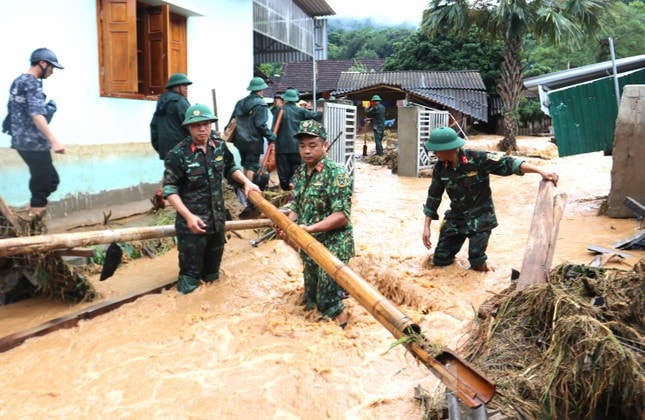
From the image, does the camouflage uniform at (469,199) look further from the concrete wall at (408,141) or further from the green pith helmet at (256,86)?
the concrete wall at (408,141)

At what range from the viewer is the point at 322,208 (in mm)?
4062

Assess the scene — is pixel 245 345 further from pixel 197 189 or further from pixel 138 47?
pixel 138 47

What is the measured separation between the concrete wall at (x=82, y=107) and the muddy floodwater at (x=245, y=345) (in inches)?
67.2

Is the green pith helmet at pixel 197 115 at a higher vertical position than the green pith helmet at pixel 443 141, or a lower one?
higher

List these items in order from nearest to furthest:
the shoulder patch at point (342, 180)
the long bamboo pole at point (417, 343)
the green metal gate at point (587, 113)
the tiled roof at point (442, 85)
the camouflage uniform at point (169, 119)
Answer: the long bamboo pole at point (417, 343)
the shoulder patch at point (342, 180)
the camouflage uniform at point (169, 119)
the green metal gate at point (587, 113)
the tiled roof at point (442, 85)

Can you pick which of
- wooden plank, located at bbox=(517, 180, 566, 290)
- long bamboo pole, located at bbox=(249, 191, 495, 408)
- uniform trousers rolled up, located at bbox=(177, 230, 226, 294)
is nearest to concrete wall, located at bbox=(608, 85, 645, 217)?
wooden plank, located at bbox=(517, 180, 566, 290)

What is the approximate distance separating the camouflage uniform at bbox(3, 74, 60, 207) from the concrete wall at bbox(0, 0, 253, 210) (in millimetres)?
89

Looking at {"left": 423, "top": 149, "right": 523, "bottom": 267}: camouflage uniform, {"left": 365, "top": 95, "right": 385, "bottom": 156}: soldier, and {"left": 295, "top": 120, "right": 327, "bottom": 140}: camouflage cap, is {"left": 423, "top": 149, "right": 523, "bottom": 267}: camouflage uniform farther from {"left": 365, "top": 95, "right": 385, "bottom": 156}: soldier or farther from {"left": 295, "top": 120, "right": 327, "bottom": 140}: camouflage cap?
{"left": 365, "top": 95, "right": 385, "bottom": 156}: soldier

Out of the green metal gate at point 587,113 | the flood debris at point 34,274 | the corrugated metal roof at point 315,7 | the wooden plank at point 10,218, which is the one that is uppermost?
the corrugated metal roof at point 315,7

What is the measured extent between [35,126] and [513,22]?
56.5ft

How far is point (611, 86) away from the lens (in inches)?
350

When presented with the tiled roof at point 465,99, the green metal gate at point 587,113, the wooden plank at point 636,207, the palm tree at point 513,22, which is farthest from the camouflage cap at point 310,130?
the tiled roof at point 465,99

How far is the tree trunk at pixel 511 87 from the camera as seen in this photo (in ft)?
62.7

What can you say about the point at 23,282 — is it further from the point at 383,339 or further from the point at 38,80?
the point at 383,339
